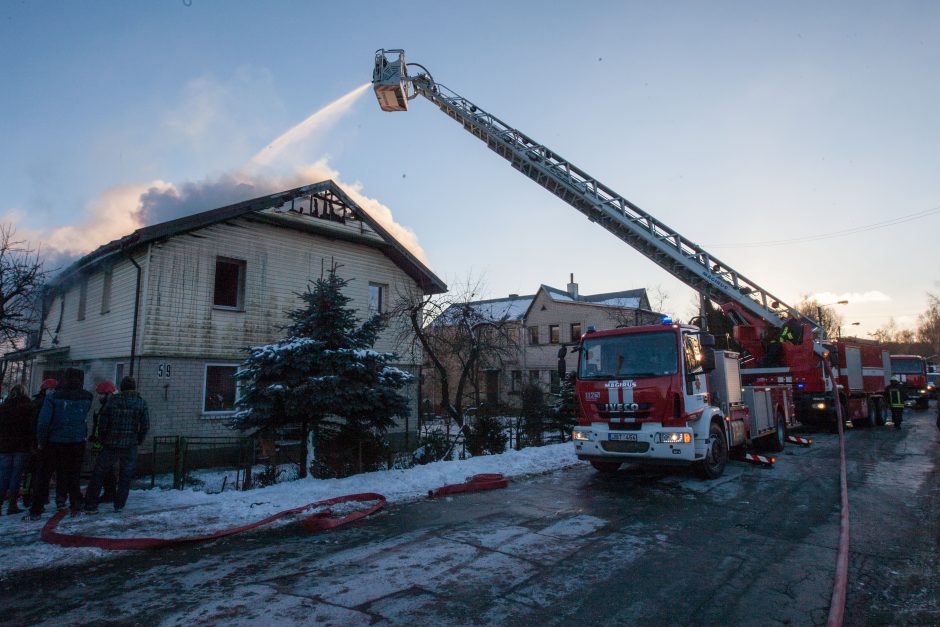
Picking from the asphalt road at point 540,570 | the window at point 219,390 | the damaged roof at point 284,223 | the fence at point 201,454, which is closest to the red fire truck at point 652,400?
the asphalt road at point 540,570

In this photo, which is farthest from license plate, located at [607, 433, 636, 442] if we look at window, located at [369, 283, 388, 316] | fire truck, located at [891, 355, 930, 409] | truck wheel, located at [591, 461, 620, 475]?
fire truck, located at [891, 355, 930, 409]

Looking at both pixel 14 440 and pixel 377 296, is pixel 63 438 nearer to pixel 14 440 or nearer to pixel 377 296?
pixel 14 440

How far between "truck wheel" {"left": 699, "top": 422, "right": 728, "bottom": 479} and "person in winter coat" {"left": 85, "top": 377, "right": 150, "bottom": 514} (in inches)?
336

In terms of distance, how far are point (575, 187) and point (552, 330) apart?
25606 mm

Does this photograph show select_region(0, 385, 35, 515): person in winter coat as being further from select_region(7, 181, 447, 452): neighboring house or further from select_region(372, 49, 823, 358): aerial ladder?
select_region(372, 49, 823, 358): aerial ladder

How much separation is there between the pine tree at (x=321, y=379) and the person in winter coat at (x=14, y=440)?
2.88 m

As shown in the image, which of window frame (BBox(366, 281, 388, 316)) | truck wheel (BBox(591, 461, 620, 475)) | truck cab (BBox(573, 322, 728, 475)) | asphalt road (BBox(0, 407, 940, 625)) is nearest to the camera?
asphalt road (BBox(0, 407, 940, 625))

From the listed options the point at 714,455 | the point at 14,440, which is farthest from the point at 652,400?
the point at 14,440

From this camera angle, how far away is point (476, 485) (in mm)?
8656

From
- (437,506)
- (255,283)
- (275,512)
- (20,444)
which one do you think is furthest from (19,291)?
(437,506)

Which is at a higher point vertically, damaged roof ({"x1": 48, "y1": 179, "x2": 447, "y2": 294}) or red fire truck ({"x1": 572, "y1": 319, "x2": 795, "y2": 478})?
damaged roof ({"x1": 48, "y1": 179, "x2": 447, "y2": 294})

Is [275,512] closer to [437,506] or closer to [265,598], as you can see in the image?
[437,506]

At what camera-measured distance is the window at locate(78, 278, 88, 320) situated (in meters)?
17.0

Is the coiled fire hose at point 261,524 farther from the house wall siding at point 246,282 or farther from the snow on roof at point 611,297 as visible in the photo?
the snow on roof at point 611,297
